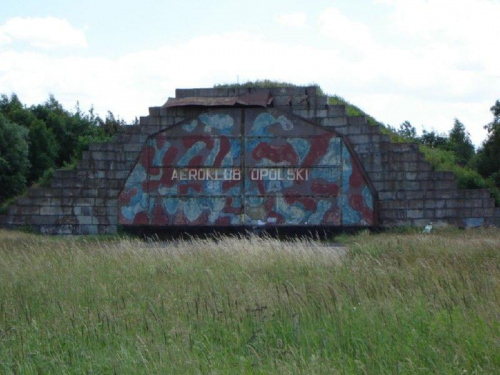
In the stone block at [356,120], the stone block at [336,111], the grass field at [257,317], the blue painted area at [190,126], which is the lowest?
the grass field at [257,317]

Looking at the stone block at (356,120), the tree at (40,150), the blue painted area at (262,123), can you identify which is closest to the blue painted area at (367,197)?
the stone block at (356,120)

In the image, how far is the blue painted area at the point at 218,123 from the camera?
104 ft

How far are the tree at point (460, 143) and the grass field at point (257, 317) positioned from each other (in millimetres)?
32937

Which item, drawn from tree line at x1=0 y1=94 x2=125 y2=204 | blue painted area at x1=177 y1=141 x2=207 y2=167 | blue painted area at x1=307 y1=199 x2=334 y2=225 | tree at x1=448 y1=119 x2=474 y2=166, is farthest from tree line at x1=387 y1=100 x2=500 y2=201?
tree line at x1=0 y1=94 x2=125 y2=204

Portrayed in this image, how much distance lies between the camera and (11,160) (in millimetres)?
41719

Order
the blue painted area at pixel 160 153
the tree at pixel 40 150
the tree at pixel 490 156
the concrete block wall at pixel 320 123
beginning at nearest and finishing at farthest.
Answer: the concrete block wall at pixel 320 123
the blue painted area at pixel 160 153
the tree at pixel 490 156
the tree at pixel 40 150

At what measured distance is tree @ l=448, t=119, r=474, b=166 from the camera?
1838 inches

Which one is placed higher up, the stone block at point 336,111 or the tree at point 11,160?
the stone block at point 336,111

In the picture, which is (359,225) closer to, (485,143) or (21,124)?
(485,143)

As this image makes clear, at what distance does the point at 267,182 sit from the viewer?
31.4m

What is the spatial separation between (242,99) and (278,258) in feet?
57.0

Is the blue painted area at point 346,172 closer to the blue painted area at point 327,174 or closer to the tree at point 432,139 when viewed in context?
the blue painted area at point 327,174

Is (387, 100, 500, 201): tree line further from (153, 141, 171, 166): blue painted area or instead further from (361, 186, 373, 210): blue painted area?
(153, 141, 171, 166): blue painted area

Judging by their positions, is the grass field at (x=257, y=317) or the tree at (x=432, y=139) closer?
the grass field at (x=257, y=317)
